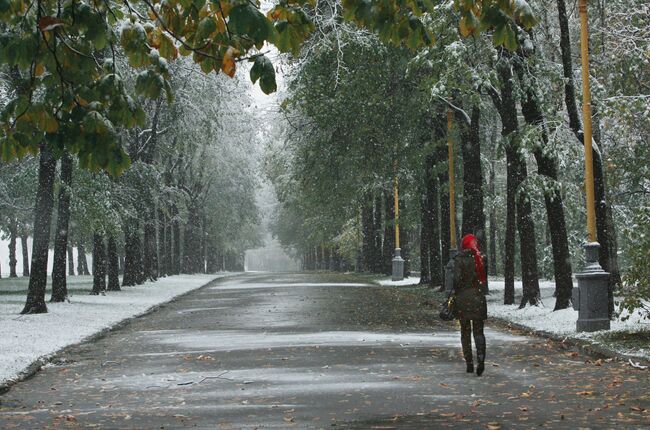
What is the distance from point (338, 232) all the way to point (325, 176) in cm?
3861

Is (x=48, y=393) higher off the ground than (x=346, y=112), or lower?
lower

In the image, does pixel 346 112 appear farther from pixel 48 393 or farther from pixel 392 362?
pixel 48 393

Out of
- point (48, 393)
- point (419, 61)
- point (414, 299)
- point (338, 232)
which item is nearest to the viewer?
point (48, 393)

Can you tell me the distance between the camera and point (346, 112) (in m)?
31.5

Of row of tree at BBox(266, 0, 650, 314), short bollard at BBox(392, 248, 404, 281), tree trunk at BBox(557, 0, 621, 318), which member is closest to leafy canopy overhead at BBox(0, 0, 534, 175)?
row of tree at BBox(266, 0, 650, 314)

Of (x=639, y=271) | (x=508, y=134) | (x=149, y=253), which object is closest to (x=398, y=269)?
(x=149, y=253)

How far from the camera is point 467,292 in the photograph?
45.3 feet

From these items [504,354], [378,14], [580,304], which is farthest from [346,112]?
[378,14]

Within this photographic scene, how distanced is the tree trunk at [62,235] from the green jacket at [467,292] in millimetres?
19128

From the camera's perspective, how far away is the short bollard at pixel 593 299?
62.8ft

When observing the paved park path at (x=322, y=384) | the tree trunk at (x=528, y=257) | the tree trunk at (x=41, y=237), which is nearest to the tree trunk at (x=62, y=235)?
the tree trunk at (x=41, y=237)

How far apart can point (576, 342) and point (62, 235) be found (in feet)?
59.1

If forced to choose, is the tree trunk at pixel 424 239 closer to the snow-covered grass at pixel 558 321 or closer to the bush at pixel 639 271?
the snow-covered grass at pixel 558 321

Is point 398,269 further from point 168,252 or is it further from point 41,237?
point 41,237
